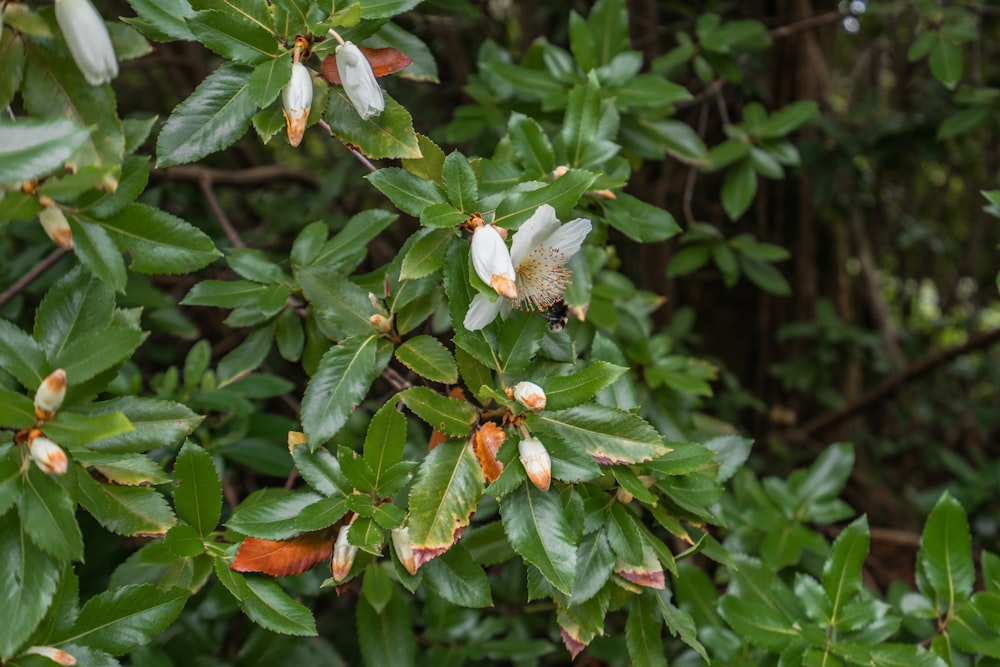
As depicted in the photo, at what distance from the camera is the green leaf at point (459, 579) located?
0.92 m

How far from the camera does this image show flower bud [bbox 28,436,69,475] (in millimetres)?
731

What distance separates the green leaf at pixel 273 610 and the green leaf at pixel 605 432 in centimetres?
33

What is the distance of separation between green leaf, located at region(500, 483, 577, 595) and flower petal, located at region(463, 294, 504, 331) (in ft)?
0.60

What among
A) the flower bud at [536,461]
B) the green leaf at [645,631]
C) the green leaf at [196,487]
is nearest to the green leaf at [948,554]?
the green leaf at [645,631]

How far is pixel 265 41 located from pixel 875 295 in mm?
2880

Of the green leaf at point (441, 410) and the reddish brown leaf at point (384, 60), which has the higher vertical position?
the reddish brown leaf at point (384, 60)

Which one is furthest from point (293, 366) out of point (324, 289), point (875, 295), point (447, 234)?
point (875, 295)

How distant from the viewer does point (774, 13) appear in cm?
278

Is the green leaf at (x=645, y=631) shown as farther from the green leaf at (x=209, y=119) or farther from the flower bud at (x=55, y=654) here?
the green leaf at (x=209, y=119)

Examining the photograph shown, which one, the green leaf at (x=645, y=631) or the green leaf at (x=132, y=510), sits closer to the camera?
the green leaf at (x=132, y=510)

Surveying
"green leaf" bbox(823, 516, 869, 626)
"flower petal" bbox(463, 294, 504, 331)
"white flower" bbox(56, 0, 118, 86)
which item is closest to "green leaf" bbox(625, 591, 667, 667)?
"green leaf" bbox(823, 516, 869, 626)

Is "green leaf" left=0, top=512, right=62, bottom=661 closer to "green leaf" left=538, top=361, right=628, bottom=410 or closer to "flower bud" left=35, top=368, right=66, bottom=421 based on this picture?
"flower bud" left=35, top=368, right=66, bottom=421

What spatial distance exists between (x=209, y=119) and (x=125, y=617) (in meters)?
0.57

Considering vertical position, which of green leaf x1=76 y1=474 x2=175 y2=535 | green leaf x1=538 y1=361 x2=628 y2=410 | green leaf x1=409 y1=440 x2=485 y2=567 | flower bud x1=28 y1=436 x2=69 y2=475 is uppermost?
flower bud x1=28 y1=436 x2=69 y2=475
